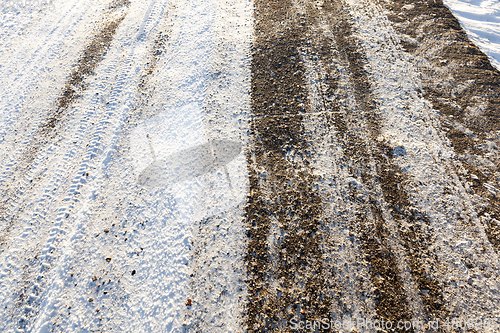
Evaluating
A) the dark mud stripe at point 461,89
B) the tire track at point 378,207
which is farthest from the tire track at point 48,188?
the dark mud stripe at point 461,89

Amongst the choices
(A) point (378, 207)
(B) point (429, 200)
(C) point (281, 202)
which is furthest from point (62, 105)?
(B) point (429, 200)

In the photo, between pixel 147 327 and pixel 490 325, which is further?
pixel 147 327

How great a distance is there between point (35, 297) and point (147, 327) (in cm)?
180

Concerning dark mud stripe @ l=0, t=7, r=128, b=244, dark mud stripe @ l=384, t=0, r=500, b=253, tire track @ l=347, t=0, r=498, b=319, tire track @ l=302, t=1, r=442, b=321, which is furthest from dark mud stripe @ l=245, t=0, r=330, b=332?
dark mud stripe @ l=0, t=7, r=128, b=244

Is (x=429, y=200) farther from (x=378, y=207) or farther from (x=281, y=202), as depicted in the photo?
(x=281, y=202)

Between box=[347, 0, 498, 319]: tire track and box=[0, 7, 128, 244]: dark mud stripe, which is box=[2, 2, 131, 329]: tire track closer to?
box=[0, 7, 128, 244]: dark mud stripe

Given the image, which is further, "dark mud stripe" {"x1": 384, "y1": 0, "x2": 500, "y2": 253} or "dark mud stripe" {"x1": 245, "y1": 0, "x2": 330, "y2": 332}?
"dark mud stripe" {"x1": 384, "y1": 0, "x2": 500, "y2": 253}

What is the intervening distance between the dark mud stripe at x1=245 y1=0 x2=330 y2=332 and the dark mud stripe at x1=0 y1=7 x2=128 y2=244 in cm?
428

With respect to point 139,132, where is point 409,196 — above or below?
below

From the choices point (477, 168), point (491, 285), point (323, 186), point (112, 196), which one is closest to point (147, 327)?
point (112, 196)

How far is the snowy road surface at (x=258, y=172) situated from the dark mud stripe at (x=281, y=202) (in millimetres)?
28

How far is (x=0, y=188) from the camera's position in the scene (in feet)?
15.0

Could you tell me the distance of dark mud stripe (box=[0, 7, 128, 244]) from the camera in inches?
175

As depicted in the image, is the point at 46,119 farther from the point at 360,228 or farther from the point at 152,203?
the point at 360,228
